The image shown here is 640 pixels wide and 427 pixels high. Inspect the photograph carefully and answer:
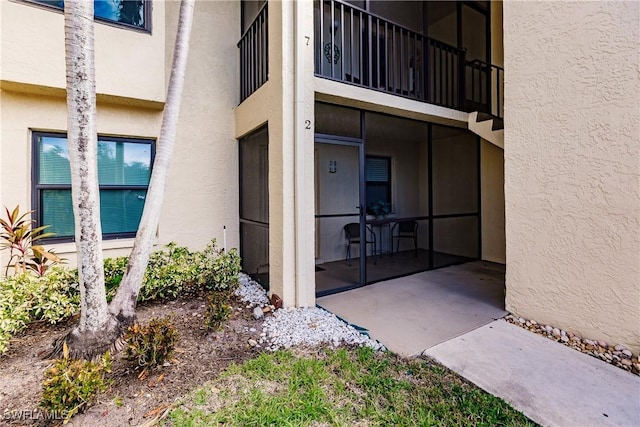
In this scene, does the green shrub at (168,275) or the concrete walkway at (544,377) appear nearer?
the concrete walkway at (544,377)

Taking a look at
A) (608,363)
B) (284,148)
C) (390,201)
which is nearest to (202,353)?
(284,148)

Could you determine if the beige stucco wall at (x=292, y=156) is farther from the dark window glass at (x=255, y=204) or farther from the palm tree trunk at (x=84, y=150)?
the palm tree trunk at (x=84, y=150)

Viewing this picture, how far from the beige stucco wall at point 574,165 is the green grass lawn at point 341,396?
1733 millimetres

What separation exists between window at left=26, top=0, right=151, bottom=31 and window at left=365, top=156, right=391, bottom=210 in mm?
5299

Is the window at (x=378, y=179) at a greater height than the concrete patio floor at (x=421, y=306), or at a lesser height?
greater

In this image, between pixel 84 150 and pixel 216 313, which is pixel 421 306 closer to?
pixel 216 313

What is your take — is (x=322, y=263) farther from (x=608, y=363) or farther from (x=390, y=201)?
(x=608, y=363)

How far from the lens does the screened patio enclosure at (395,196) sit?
6137mm

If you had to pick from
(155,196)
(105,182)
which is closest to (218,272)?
(155,196)

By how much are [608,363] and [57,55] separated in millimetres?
7301

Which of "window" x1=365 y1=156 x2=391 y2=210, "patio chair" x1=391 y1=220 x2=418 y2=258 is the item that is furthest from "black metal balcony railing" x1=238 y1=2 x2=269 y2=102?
"patio chair" x1=391 y1=220 x2=418 y2=258

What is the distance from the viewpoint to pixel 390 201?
26.5 feet

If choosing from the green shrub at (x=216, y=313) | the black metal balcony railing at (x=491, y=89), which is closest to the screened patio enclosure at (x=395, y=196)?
the black metal balcony railing at (x=491, y=89)

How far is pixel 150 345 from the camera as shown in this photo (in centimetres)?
255
